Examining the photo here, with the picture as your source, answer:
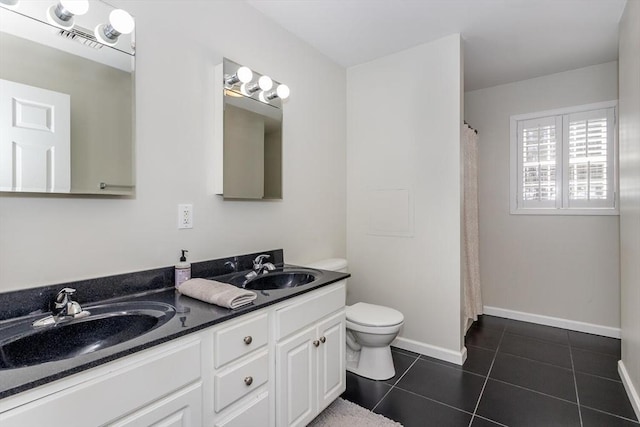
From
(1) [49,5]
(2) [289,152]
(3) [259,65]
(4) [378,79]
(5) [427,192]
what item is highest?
(4) [378,79]

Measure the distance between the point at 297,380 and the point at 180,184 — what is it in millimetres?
1144

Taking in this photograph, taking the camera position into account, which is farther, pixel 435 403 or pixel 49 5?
pixel 435 403

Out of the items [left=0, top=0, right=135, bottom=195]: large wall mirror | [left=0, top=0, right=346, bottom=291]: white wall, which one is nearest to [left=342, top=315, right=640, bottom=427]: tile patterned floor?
[left=0, top=0, right=346, bottom=291]: white wall

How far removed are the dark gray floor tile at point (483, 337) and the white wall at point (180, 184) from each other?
5.19 feet

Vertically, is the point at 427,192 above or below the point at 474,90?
below

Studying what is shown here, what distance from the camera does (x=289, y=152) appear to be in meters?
2.32

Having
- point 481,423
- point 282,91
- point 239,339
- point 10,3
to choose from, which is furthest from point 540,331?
point 10,3

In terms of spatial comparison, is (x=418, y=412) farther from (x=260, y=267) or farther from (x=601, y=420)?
(x=260, y=267)

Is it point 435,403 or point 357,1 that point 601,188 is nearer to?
point 435,403

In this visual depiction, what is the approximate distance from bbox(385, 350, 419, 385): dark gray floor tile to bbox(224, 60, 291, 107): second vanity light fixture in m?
2.06

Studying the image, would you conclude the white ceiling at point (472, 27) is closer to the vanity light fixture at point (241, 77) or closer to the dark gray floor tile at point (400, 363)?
the vanity light fixture at point (241, 77)

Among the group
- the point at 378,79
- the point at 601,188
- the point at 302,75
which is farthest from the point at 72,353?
the point at 601,188

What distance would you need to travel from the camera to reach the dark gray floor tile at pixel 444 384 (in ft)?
6.50

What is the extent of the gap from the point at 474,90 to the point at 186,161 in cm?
329
